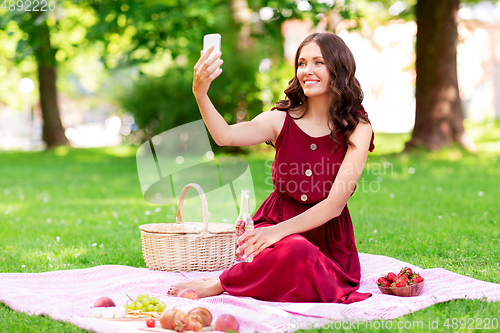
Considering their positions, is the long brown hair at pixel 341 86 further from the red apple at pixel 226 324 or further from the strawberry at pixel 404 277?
the red apple at pixel 226 324

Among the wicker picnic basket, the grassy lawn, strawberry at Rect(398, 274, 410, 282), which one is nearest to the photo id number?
the grassy lawn

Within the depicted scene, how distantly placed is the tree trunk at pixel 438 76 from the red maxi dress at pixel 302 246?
8.87 metres

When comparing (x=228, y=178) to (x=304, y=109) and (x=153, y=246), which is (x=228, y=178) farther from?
(x=304, y=109)

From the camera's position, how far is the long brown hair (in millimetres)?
3336

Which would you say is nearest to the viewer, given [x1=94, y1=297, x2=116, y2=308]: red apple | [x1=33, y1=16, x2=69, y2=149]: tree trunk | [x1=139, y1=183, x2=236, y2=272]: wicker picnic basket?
[x1=94, y1=297, x2=116, y2=308]: red apple

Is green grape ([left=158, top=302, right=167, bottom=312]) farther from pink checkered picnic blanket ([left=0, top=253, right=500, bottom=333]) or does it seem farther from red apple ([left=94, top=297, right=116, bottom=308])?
red apple ([left=94, top=297, right=116, bottom=308])

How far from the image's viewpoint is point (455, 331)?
265 cm

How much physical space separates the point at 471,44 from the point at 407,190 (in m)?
31.4

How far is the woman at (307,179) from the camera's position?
10.2 ft

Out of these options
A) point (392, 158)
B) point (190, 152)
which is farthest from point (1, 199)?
point (392, 158)

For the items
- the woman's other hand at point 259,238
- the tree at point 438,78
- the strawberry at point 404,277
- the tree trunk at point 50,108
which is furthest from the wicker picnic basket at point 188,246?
the tree trunk at point 50,108

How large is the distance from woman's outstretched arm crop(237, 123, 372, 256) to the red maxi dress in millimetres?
59

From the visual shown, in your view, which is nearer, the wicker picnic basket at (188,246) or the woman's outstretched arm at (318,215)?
the woman's outstretched arm at (318,215)

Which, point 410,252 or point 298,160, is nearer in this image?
point 298,160
